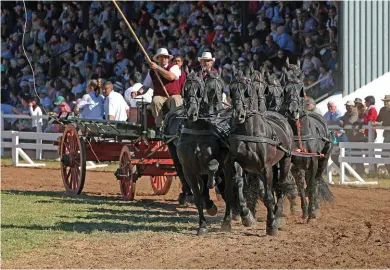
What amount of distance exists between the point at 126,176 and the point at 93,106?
4109 mm

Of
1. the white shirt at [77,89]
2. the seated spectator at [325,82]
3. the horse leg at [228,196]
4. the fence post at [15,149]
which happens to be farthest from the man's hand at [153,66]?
the white shirt at [77,89]

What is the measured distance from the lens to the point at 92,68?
2766 cm

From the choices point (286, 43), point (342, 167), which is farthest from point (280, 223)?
point (286, 43)

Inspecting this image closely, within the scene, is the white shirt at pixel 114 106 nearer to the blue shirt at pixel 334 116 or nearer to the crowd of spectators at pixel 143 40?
the crowd of spectators at pixel 143 40

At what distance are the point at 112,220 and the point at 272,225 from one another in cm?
264

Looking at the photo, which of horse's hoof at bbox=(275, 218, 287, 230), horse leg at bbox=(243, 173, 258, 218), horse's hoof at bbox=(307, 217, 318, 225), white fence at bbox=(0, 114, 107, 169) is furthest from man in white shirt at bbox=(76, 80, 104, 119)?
horse's hoof at bbox=(275, 218, 287, 230)

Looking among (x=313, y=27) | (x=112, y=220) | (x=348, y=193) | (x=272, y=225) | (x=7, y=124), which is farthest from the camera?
(x=7, y=124)

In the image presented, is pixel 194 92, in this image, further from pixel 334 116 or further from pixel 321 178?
pixel 334 116

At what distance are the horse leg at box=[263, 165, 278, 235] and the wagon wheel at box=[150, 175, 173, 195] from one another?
512 centimetres

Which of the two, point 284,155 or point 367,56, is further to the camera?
point 367,56

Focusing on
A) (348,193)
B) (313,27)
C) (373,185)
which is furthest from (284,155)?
(313,27)

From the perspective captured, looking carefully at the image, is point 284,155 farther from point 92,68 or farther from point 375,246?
point 92,68

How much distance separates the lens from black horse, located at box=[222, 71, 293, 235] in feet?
36.8

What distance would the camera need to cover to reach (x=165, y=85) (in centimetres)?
1492
